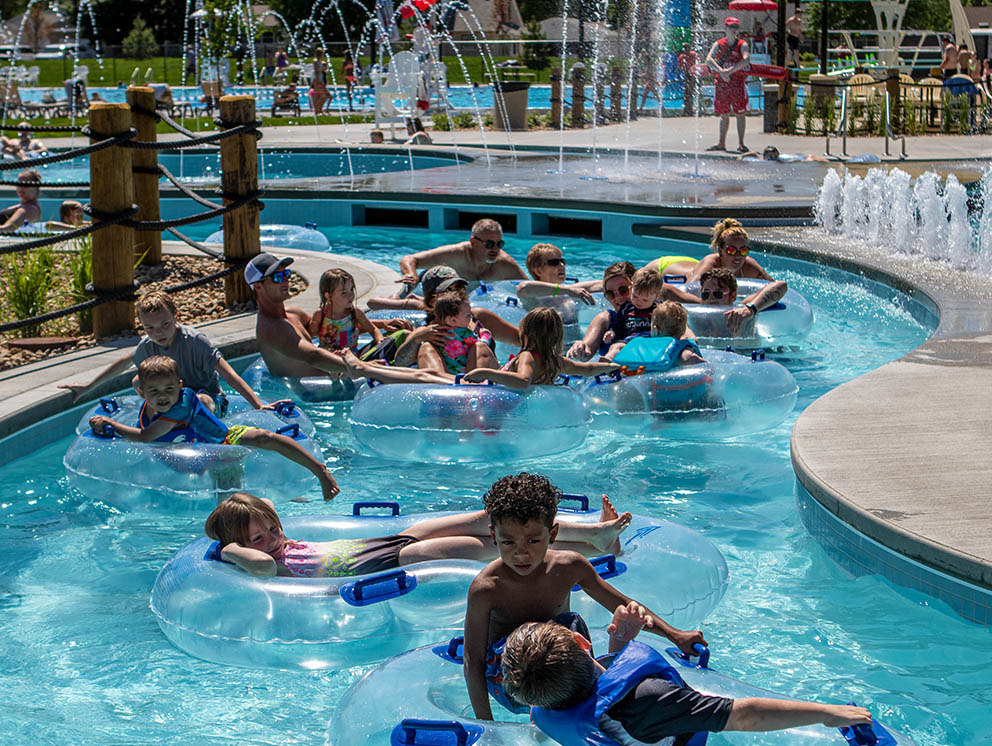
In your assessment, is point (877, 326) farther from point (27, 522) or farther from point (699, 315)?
point (27, 522)

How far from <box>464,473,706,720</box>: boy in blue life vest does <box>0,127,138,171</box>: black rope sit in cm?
472

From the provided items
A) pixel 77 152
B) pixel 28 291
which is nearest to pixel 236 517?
pixel 77 152

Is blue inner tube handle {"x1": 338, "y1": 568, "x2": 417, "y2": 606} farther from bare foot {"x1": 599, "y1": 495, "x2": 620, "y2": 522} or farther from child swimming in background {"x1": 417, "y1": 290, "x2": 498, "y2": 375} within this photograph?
child swimming in background {"x1": 417, "y1": 290, "x2": 498, "y2": 375}

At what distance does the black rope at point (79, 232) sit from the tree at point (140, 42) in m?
42.1

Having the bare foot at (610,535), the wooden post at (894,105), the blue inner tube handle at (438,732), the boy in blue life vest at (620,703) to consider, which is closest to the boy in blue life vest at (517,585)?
the blue inner tube handle at (438,732)

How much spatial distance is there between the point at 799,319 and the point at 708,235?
337 cm

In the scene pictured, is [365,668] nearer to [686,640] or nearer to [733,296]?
[686,640]

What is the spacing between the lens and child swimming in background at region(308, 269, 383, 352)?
705 cm

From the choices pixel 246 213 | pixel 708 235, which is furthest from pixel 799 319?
pixel 246 213

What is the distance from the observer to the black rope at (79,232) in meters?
7.12

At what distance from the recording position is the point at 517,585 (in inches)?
135

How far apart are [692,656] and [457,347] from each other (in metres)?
3.51

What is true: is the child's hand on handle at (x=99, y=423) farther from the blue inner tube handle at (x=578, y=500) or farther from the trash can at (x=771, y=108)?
the trash can at (x=771, y=108)

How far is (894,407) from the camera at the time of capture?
5.81 m
